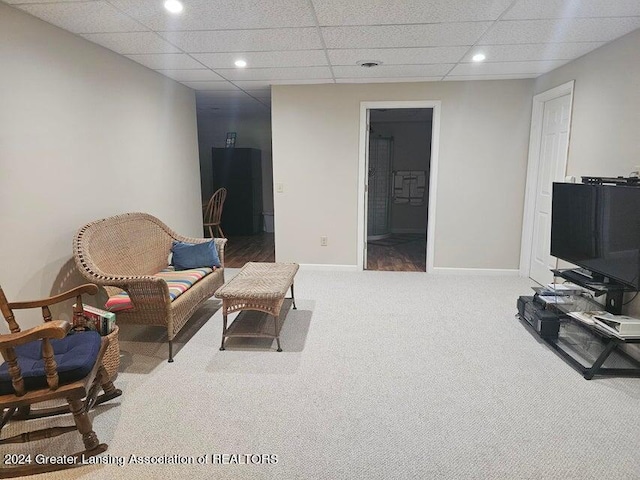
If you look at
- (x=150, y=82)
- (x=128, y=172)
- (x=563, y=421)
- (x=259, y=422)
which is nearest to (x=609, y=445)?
(x=563, y=421)

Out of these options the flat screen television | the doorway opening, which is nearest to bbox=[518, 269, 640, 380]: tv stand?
the flat screen television

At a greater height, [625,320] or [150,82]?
[150,82]

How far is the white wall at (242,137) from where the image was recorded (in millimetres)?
7812

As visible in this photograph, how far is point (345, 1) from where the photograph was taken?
7.41 ft

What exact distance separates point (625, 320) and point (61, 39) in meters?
4.21

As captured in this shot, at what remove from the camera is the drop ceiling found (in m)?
2.34

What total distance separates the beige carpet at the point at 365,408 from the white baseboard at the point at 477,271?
4.85 feet

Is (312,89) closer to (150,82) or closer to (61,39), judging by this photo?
(150,82)

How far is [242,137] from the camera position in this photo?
7.95 meters

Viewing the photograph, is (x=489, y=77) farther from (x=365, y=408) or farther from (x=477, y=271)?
(x=365, y=408)

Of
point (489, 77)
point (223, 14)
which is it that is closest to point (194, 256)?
point (223, 14)

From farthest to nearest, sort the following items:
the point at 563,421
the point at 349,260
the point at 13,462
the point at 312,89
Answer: the point at 349,260, the point at 312,89, the point at 563,421, the point at 13,462

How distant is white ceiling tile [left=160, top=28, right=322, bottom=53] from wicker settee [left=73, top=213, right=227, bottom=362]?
4.87 feet

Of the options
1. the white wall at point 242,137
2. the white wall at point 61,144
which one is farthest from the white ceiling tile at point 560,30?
the white wall at point 242,137
